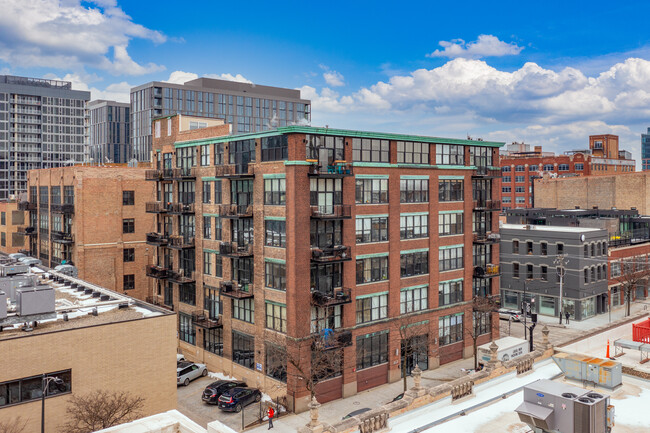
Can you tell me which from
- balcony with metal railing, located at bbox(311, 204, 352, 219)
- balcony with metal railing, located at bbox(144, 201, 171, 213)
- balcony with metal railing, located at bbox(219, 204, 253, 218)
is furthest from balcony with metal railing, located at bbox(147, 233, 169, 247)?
balcony with metal railing, located at bbox(311, 204, 352, 219)

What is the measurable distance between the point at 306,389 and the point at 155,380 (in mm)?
13549

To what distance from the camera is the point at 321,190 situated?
1683 inches

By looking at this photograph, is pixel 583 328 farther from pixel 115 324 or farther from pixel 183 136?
pixel 115 324

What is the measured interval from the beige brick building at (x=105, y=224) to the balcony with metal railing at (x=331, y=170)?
91.3 ft

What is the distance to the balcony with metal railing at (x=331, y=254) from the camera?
4141 centimetres

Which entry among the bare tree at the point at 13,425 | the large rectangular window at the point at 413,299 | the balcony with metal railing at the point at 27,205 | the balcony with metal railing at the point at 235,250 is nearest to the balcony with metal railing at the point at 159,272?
the balcony with metal railing at the point at 235,250

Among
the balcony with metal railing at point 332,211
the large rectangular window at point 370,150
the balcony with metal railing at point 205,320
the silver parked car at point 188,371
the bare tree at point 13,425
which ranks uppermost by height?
the large rectangular window at point 370,150

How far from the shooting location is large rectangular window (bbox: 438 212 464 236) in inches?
2032

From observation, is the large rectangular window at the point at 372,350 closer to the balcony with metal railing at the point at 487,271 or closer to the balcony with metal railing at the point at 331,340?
the balcony with metal railing at the point at 331,340

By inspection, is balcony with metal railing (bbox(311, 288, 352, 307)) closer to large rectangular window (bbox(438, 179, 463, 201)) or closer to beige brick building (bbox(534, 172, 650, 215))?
large rectangular window (bbox(438, 179, 463, 201))

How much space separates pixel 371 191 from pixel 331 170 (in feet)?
16.7

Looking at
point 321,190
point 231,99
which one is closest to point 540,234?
point 321,190

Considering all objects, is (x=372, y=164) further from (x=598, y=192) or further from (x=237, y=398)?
(x=598, y=192)

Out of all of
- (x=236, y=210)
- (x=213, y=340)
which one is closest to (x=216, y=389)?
(x=213, y=340)
